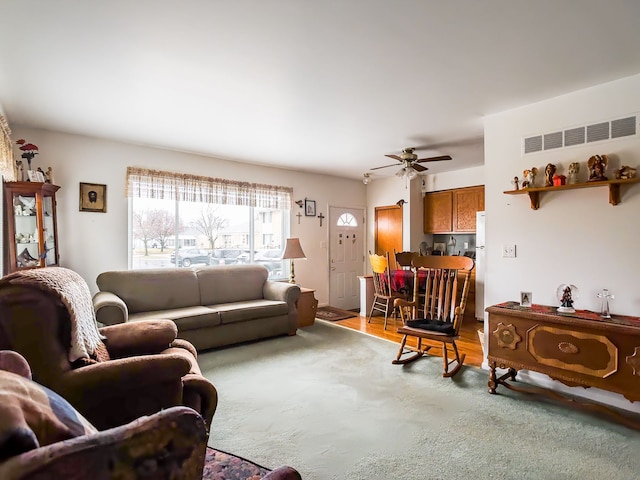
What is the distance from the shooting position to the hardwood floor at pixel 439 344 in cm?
371

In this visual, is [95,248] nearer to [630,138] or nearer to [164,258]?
[164,258]

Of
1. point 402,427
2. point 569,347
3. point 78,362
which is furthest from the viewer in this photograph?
point 569,347

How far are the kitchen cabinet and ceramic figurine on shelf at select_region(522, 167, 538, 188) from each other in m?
2.55

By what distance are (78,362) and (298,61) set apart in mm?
2127

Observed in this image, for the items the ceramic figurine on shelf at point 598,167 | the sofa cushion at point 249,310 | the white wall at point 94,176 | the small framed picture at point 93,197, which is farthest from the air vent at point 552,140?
the small framed picture at point 93,197

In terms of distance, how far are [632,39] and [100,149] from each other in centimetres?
487

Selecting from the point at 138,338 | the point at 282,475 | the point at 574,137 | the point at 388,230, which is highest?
the point at 574,137

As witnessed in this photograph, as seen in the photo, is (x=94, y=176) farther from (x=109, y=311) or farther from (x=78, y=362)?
(x=78, y=362)

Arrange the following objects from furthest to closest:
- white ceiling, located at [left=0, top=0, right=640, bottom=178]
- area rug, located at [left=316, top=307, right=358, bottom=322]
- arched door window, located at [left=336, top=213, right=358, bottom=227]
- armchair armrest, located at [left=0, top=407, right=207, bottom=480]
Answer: arched door window, located at [left=336, top=213, right=358, bottom=227] → area rug, located at [left=316, top=307, right=358, bottom=322] → white ceiling, located at [left=0, top=0, right=640, bottom=178] → armchair armrest, located at [left=0, top=407, right=207, bottom=480]

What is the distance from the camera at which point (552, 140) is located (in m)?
2.88

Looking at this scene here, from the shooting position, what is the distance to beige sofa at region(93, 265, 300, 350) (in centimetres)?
357

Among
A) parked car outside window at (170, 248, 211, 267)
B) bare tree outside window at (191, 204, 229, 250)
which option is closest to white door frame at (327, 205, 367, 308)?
bare tree outside window at (191, 204, 229, 250)

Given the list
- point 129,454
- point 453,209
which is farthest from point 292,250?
point 129,454

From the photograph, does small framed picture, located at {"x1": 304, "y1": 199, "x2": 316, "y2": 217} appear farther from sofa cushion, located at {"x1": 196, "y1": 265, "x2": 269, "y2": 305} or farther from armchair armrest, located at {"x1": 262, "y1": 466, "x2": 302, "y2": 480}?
armchair armrest, located at {"x1": 262, "y1": 466, "x2": 302, "y2": 480}
